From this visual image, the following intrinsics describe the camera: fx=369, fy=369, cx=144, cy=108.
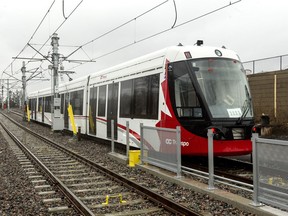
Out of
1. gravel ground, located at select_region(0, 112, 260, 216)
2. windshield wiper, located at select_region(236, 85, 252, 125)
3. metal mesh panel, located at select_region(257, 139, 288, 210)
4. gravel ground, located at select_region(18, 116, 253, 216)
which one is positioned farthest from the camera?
windshield wiper, located at select_region(236, 85, 252, 125)

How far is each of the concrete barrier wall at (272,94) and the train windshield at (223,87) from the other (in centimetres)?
1188

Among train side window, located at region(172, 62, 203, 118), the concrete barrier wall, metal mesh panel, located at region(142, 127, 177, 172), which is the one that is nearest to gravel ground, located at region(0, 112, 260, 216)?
metal mesh panel, located at region(142, 127, 177, 172)

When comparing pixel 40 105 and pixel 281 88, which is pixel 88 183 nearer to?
pixel 281 88

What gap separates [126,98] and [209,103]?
407 cm

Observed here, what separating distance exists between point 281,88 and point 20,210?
1826cm

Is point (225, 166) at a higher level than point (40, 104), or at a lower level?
lower

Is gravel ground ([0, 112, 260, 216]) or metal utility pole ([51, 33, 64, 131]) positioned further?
metal utility pole ([51, 33, 64, 131])

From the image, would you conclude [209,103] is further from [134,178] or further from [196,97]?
[134,178]

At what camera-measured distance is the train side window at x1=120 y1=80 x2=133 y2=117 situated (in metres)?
12.6

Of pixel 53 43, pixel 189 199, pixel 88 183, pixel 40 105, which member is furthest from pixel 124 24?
pixel 40 105

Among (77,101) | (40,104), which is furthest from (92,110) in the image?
(40,104)

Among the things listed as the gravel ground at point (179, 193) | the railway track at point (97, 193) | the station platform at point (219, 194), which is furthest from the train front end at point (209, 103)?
the railway track at point (97, 193)

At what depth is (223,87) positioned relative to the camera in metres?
9.91

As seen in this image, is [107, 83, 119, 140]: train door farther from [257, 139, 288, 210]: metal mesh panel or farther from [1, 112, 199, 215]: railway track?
[257, 139, 288, 210]: metal mesh panel
